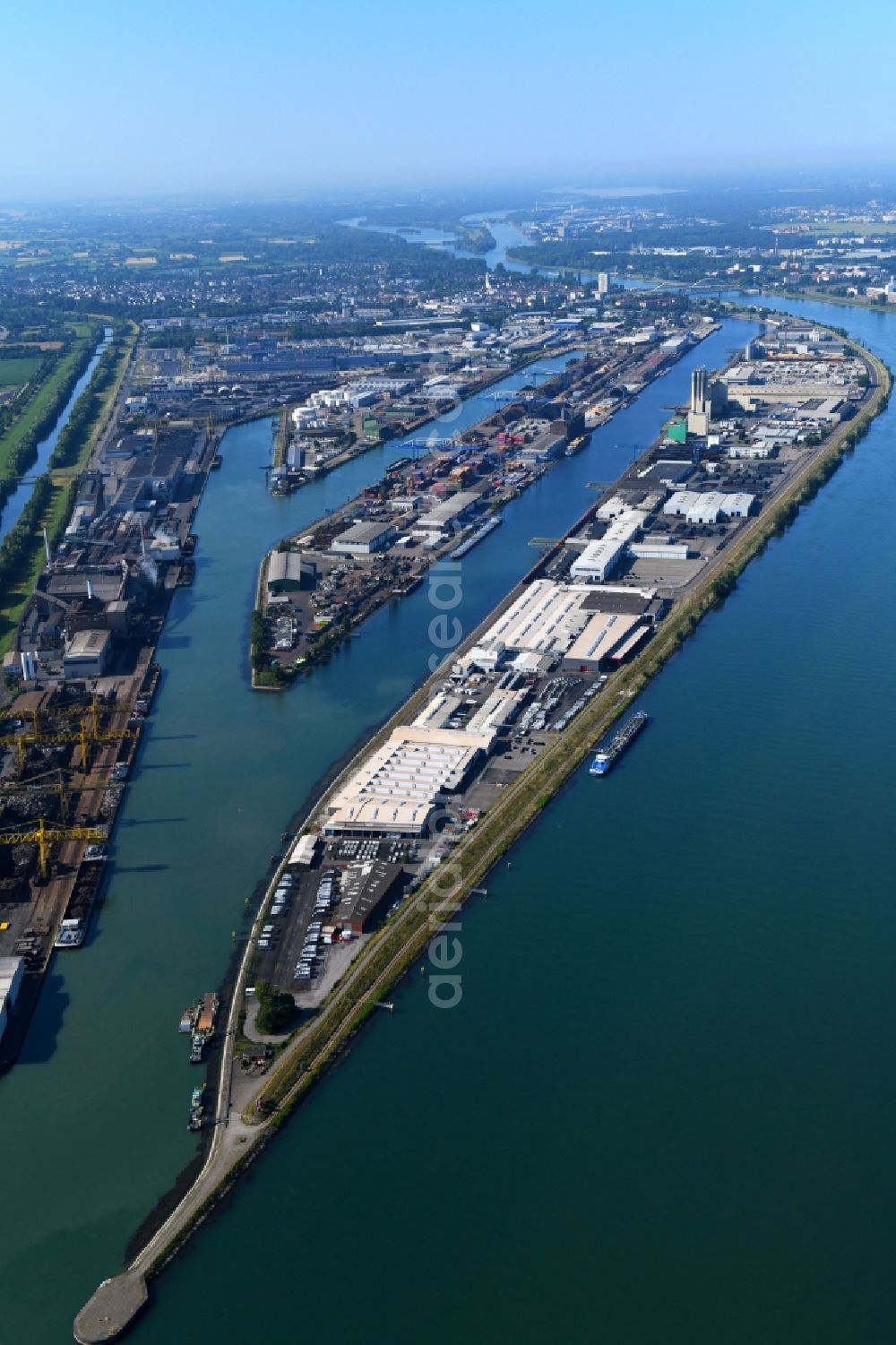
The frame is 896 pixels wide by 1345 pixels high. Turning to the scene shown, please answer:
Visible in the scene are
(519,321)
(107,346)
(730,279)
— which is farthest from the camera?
(730,279)

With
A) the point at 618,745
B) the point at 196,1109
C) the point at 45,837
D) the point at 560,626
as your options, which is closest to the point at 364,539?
the point at 560,626

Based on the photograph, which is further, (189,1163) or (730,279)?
(730,279)

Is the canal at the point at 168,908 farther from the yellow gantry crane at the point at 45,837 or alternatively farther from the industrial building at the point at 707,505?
the industrial building at the point at 707,505

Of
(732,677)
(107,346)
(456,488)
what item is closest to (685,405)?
(456,488)

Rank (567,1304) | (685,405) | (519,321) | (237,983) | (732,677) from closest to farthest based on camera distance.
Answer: (567,1304) < (237,983) < (732,677) < (685,405) < (519,321)

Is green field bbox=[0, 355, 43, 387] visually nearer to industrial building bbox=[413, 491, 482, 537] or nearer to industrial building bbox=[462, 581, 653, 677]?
industrial building bbox=[413, 491, 482, 537]

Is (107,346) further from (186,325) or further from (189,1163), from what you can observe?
(189,1163)

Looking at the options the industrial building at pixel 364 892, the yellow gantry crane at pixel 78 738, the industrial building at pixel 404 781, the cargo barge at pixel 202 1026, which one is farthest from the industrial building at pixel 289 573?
the cargo barge at pixel 202 1026
